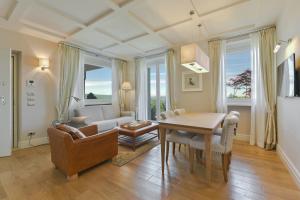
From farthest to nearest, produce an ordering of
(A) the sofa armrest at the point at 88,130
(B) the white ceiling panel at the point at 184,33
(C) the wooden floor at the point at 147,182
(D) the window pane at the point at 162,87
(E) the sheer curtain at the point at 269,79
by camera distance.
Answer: (D) the window pane at the point at 162,87 < (B) the white ceiling panel at the point at 184,33 < (E) the sheer curtain at the point at 269,79 < (A) the sofa armrest at the point at 88,130 < (C) the wooden floor at the point at 147,182

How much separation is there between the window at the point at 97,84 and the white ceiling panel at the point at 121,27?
69.4 inches

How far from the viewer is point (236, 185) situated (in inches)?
74.9

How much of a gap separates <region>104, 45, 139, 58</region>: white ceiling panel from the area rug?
290 cm

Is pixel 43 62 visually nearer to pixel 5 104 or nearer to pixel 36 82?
pixel 36 82

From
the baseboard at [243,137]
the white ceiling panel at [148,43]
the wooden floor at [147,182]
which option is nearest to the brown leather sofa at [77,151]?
the wooden floor at [147,182]

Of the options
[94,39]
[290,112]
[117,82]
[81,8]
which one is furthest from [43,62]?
[290,112]

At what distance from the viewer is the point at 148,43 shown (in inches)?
166

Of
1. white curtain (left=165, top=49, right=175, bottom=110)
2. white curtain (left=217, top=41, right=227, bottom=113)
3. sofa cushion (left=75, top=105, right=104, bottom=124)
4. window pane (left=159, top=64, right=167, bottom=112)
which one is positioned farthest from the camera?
window pane (left=159, top=64, right=167, bottom=112)

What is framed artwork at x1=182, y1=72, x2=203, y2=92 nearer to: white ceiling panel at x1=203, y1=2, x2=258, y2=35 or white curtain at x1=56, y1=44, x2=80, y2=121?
white ceiling panel at x1=203, y1=2, x2=258, y2=35

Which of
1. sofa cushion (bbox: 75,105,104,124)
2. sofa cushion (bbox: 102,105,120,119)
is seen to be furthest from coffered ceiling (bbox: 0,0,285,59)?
sofa cushion (bbox: 102,105,120,119)

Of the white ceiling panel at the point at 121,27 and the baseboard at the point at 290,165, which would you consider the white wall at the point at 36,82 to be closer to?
the white ceiling panel at the point at 121,27

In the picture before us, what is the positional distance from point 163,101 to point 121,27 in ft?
9.35

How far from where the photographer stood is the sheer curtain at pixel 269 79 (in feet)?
10.2

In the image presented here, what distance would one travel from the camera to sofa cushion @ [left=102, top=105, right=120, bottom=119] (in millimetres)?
4734
